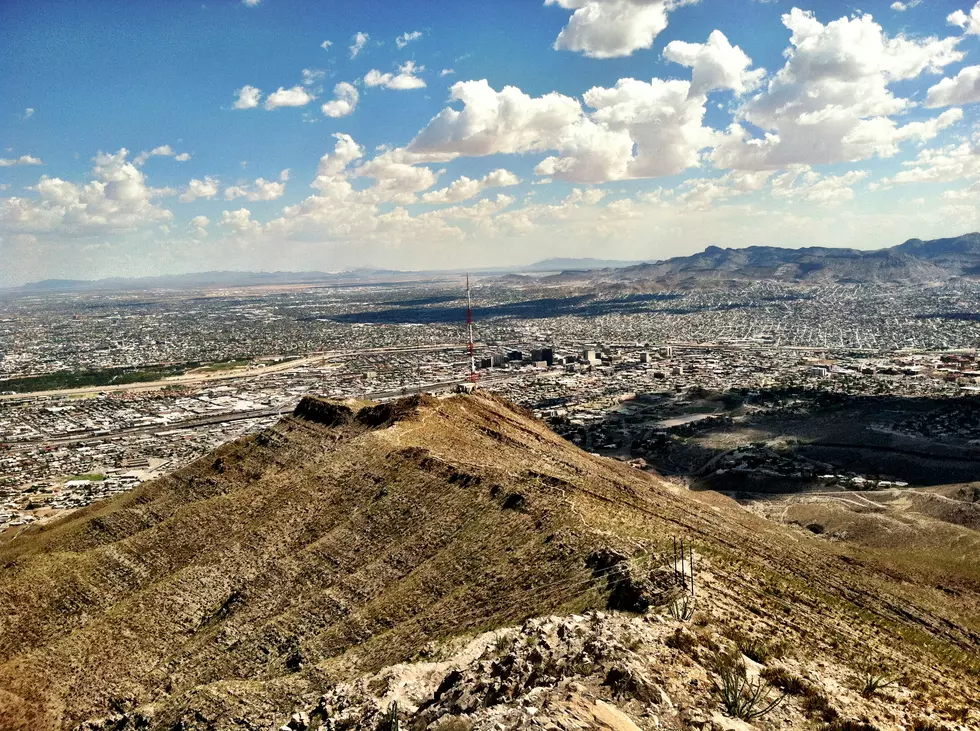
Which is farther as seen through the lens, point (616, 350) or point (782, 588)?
point (616, 350)

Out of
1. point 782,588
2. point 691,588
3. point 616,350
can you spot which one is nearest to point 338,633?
point 691,588

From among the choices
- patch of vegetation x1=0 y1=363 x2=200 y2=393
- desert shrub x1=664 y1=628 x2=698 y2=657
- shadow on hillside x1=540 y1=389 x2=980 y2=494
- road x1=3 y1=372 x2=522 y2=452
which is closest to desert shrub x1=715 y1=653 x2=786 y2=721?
desert shrub x1=664 y1=628 x2=698 y2=657

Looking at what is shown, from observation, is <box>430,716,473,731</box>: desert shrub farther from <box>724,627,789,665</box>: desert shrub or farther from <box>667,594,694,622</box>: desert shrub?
<box>724,627,789,665</box>: desert shrub

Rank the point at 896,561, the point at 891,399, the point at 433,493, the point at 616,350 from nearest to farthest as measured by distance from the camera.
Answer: the point at 433,493 → the point at 896,561 → the point at 891,399 → the point at 616,350

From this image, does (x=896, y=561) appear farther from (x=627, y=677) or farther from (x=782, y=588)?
(x=627, y=677)

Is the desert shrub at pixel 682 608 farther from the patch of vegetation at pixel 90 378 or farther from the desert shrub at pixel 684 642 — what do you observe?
the patch of vegetation at pixel 90 378

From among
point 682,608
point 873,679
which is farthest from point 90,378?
point 873,679
